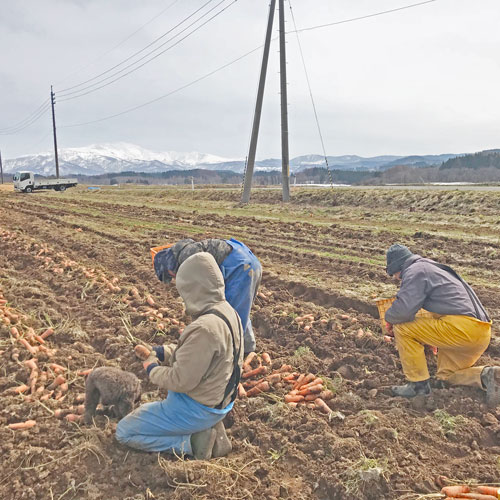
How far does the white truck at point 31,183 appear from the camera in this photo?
37.4 metres

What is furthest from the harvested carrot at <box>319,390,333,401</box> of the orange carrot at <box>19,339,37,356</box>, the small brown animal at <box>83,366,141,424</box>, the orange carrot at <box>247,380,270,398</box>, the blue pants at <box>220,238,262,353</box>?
the orange carrot at <box>19,339,37,356</box>

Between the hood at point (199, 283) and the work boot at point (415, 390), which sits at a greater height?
the hood at point (199, 283)

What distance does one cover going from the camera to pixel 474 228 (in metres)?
12.8

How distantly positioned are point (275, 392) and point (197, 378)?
1582mm

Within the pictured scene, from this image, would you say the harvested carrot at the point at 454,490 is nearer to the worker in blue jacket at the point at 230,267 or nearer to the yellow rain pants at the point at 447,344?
the yellow rain pants at the point at 447,344

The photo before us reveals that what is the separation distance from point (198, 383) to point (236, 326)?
462 mm

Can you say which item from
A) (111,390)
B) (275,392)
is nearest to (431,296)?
(275,392)

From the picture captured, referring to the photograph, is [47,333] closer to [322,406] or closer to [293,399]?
[293,399]

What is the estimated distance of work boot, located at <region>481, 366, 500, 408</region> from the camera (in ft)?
12.8

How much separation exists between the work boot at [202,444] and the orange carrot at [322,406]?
1163 mm

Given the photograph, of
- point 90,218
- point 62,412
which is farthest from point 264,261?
point 90,218

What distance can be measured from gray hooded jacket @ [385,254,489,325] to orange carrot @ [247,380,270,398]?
140 cm

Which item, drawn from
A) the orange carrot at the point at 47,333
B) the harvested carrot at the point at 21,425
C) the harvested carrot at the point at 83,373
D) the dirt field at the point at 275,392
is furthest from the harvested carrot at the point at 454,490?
the orange carrot at the point at 47,333

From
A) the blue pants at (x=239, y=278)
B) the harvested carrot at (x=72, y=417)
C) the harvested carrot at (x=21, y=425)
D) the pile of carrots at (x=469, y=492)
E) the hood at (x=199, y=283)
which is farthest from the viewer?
the blue pants at (x=239, y=278)
